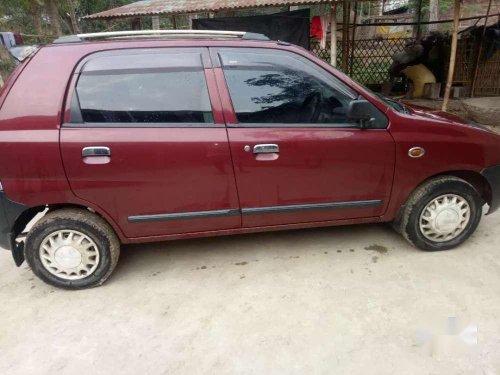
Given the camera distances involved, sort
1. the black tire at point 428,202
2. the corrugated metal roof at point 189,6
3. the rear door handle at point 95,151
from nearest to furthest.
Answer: the rear door handle at point 95,151 → the black tire at point 428,202 → the corrugated metal roof at point 189,6

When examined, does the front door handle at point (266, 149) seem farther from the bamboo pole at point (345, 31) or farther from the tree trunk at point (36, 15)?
the tree trunk at point (36, 15)

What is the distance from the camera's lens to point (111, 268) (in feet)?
8.95

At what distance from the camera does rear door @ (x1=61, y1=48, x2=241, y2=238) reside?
2.41 metres

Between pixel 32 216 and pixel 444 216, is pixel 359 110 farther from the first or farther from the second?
pixel 32 216

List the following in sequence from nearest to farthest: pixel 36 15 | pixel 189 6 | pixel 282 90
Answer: pixel 282 90
pixel 189 6
pixel 36 15

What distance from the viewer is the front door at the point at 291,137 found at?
2541mm

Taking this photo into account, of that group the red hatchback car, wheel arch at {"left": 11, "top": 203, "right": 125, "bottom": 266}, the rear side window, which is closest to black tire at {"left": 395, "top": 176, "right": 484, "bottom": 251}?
the red hatchback car

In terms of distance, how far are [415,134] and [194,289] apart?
1.97 metres

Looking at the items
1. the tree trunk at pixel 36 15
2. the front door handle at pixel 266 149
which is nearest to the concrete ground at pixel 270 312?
the front door handle at pixel 266 149

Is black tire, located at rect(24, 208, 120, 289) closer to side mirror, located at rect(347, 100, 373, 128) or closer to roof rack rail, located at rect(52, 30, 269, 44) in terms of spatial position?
roof rack rail, located at rect(52, 30, 269, 44)

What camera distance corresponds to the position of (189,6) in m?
7.34

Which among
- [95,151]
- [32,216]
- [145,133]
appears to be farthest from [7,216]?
[145,133]

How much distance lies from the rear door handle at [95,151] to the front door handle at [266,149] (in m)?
0.96

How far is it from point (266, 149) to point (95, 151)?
Result: 112cm
